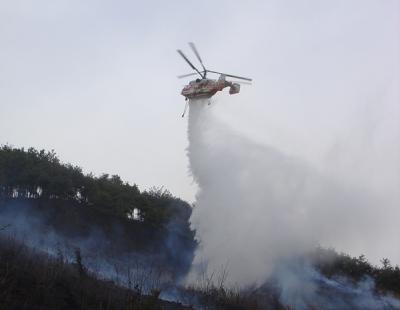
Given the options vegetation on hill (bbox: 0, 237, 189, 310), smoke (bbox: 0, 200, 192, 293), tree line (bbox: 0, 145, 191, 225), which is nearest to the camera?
vegetation on hill (bbox: 0, 237, 189, 310)

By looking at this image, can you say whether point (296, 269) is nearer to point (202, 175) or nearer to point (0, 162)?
point (202, 175)

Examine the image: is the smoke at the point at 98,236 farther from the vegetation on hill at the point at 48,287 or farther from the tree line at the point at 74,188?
the vegetation on hill at the point at 48,287

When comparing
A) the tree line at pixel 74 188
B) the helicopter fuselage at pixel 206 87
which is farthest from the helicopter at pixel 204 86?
the tree line at pixel 74 188

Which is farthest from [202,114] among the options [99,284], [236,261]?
[99,284]

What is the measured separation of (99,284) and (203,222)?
30.9 m

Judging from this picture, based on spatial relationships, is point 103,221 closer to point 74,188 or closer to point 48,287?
point 74,188

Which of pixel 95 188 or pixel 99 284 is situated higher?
pixel 95 188

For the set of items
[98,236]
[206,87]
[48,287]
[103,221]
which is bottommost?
[48,287]

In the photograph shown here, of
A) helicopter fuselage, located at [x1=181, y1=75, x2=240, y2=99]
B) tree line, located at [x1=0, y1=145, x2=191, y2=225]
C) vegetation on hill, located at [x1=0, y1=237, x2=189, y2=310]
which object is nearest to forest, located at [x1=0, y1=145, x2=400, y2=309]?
tree line, located at [x1=0, y1=145, x2=191, y2=225]

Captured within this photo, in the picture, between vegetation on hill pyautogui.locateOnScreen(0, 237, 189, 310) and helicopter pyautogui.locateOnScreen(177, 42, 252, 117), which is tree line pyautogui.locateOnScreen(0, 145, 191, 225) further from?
vegetation on hill pyautogui.locateOnScreen(0, 237, 189, 310)

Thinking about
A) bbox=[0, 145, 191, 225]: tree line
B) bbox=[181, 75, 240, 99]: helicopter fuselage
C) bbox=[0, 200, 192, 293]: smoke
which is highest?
bbox=[181, 75, 240, 99]: helicopter fuselage

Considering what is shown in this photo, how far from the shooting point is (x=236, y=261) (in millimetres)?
48906

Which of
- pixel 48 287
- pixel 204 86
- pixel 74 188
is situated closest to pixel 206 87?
pixel 204 86

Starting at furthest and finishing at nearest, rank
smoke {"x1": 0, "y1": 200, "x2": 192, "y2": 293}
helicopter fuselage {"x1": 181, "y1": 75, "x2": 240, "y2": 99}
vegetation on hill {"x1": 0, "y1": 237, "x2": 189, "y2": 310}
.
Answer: smoke {"x1": 0, "y1": 200, "x2": 192, "y2": 293}
helicopter fuselage {"x1": 181, "y1": 75, "x2": 240, "y2": 99}
vegetation on hill {"x1": 0, "y1": 237, "x2": 189, "y2": 310}
